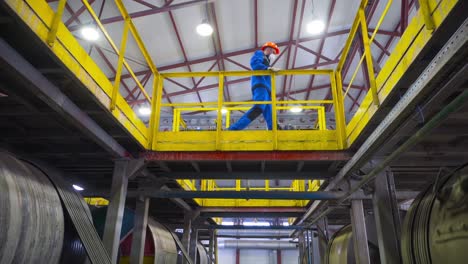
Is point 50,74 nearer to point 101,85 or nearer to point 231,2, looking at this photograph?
point 101,85

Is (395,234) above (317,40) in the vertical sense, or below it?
below

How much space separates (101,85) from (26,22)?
169cm

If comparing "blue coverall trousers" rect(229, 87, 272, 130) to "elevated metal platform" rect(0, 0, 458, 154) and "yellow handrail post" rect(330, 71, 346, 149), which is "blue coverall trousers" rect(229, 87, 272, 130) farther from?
"yellow handrail post" rect(330, 71, 346, 149)

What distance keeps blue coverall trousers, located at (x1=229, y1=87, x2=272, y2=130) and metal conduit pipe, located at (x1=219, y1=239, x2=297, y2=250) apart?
23154 mm

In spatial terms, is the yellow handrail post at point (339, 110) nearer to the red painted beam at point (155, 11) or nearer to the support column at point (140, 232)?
the support column at point (140, 232)

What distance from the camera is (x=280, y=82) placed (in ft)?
70.2

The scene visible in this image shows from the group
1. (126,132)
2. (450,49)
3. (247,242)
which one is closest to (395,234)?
(450,49)

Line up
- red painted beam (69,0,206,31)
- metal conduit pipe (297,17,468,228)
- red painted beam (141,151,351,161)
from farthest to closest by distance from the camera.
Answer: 1. red painted beam (69,0,206,31)
2. red painted beam (141,151,351,161)
3. metal conduit pipe (297,17,468,228)

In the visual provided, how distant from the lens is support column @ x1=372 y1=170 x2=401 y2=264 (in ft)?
17.6

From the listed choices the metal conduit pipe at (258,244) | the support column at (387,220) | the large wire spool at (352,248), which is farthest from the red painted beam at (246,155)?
the metal conduit pipe at (258,244)

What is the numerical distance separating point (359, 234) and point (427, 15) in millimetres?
4958

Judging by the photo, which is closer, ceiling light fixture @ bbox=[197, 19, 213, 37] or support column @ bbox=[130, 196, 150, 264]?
support column @ bbox=[130, 196, 150, 264]

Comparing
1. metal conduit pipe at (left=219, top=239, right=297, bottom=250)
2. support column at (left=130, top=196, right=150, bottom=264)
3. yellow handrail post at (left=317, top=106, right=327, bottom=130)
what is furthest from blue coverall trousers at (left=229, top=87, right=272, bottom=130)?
metal conduit pipe at (left=219, top=239, right=297, bottom=250)

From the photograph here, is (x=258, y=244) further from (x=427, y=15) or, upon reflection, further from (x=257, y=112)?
(x=427, y=15)
